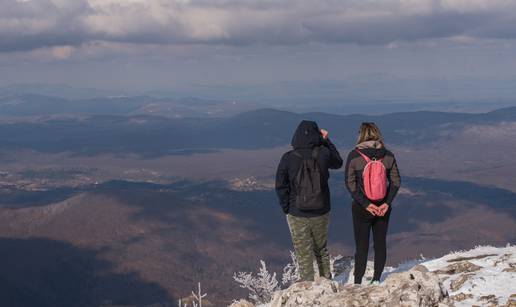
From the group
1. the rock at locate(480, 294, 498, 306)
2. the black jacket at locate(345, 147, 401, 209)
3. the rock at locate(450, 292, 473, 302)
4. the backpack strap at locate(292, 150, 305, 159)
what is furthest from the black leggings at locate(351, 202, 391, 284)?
the rock at locate(480, 294, 498, 306)

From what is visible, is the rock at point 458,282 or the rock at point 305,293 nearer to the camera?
the rock at point 305,293

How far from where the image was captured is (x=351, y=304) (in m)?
8.99

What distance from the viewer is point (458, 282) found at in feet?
36.6

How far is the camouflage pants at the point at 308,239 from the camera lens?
479 inches

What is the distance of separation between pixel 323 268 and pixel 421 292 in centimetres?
439

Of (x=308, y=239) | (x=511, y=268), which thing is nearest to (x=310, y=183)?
(x=308, y=239)

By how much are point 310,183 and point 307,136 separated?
1.07m

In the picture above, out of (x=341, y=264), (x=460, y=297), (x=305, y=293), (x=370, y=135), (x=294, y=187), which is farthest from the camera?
(x=341, y=264)

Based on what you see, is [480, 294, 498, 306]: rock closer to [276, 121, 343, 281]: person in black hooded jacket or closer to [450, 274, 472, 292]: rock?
[450, 274, 472, 292]: rock

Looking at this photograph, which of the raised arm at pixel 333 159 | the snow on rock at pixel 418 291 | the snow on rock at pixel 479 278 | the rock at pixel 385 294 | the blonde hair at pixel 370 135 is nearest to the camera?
the rock at pixel 385 294

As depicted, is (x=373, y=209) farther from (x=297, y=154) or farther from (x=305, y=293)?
(x=305, y=293)

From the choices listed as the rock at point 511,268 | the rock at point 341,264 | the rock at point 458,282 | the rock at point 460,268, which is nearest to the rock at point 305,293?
the rock at point 458,282

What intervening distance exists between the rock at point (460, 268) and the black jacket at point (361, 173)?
2787 mm

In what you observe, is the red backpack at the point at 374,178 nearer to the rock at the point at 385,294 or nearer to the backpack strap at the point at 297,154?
the backpack strap at the point at 297,154
